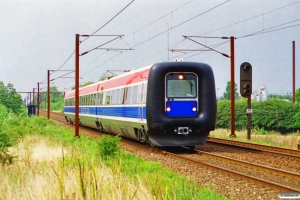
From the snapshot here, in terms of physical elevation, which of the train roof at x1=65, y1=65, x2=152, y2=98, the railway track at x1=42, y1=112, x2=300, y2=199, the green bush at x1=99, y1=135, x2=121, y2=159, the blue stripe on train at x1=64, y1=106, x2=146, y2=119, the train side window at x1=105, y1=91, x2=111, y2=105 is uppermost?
the train roof at x1=65, y1=65, x2=152, y2=98

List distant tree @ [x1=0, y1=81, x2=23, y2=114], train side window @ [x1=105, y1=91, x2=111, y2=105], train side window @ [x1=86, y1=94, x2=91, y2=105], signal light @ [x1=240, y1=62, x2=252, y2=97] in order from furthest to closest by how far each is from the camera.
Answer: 1. distant tree @ [x1=0, y1=81, x2=23, y2=114]
2. train side window @ [x1=86, y1=94, x2=91, y2=105]
3. train side window @ [x1=105, y1=91, x2=111, y2=105]
4. signal light @ [x1=240, y1=62, x2=252, y2=97]

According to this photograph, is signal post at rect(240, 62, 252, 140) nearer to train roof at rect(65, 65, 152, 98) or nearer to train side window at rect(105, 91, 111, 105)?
train roof at rect(65, 65, 152, 98)

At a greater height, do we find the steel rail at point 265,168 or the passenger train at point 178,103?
the passenger train at point 178,103

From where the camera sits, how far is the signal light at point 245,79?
26656 mm

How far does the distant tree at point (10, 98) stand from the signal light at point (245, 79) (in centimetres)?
5241

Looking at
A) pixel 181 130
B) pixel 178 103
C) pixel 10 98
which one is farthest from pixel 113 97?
pixel 10 98

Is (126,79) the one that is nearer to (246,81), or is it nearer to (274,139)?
(246,81)

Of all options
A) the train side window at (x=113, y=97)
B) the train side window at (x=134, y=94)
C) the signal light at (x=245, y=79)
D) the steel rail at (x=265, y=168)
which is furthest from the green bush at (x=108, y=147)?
the signal light at (x=245, y=79)

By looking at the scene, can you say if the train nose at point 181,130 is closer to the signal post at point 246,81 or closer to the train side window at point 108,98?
the signal post at point 246,81

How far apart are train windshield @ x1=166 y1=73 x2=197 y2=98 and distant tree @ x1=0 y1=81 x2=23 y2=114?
5868 cm

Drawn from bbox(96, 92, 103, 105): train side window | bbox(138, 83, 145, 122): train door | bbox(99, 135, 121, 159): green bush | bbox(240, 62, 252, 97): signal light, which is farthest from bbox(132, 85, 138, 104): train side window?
bbox(96, 92, 103, 105): train side window

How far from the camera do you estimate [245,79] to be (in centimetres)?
2680

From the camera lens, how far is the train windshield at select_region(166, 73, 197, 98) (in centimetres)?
1866

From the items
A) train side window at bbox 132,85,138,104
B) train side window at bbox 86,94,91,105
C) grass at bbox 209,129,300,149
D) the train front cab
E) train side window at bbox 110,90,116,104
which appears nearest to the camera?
the train front cab
